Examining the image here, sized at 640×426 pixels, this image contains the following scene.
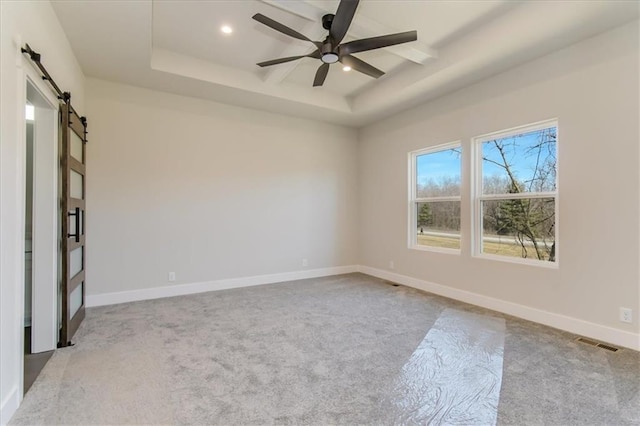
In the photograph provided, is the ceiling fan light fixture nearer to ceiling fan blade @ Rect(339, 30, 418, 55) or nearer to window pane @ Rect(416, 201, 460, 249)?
ceiling fan blade @ Rect(339, 30, 418, 55)

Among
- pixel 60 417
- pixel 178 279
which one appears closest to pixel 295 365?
pixel 60 417

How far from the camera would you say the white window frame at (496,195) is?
344 cm

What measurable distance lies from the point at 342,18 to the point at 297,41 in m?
1.13

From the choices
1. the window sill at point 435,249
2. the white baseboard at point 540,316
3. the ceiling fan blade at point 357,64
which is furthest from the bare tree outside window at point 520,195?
the ceiling fan blade at point 357,64

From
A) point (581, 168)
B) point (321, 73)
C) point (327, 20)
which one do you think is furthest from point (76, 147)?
point (581, 168)

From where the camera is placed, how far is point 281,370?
2441mm

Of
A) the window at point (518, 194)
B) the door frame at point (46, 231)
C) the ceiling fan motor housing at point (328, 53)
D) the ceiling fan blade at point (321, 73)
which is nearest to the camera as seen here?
the door frame at point (46, 231)

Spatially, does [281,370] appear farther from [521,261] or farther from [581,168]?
[581,168]

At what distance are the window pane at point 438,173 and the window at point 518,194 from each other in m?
0.41

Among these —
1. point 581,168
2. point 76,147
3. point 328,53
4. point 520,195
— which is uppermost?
point 328,53

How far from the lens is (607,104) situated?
3031 millimetres

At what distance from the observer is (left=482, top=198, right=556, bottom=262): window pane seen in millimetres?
3580

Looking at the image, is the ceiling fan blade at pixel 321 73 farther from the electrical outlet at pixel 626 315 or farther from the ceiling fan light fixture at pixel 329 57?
the electrical outlet at pixel 626 315

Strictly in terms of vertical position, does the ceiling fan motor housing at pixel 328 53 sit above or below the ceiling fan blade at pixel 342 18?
below
